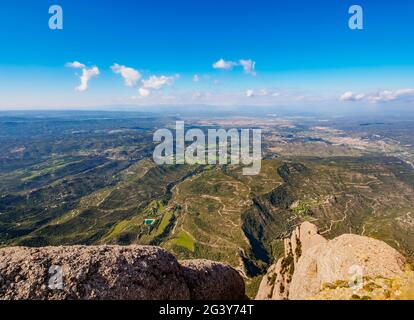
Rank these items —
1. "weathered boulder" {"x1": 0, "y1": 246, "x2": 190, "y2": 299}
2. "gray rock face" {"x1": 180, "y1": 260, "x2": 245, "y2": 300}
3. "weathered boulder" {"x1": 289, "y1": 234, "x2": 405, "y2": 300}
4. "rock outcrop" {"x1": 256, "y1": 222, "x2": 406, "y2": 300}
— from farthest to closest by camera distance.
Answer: "gray rock face" {"x1": 180, "y1": 260, "x2": 245, "y2": 300} → "weathered boulder" {"x1": 289, "y1": 234, "x2": 405, "y2": 300} → "rock outcrop" {"x1": 256, "y1": 222, "x2": 406, "y2": 300} → "weathered boulder" {"x1": 0, "y1": 246, "x2": 190, "y2": 299}

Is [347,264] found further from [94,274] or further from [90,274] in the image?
[90,274]

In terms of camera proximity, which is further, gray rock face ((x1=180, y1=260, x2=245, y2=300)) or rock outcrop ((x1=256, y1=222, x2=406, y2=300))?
gray rock face ((x1=180, y1=260, x2=245, y2=300))

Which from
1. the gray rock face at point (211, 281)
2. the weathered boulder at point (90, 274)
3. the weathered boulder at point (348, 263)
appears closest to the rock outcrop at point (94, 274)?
the weathered boulder at point (90, 274)

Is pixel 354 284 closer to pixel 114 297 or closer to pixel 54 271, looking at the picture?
pixel 114 297

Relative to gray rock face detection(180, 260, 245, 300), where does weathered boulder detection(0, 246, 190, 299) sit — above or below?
above

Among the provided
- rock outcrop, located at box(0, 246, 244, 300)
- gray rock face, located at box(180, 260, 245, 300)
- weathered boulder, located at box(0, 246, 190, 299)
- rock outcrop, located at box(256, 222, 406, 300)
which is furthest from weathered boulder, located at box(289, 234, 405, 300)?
weathered boulder, located at box(0, 246, 190, 299)

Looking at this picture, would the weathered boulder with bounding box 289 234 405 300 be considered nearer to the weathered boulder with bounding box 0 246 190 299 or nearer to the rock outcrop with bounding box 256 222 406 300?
the rock outcrop with bounding box 256 222 406 300
